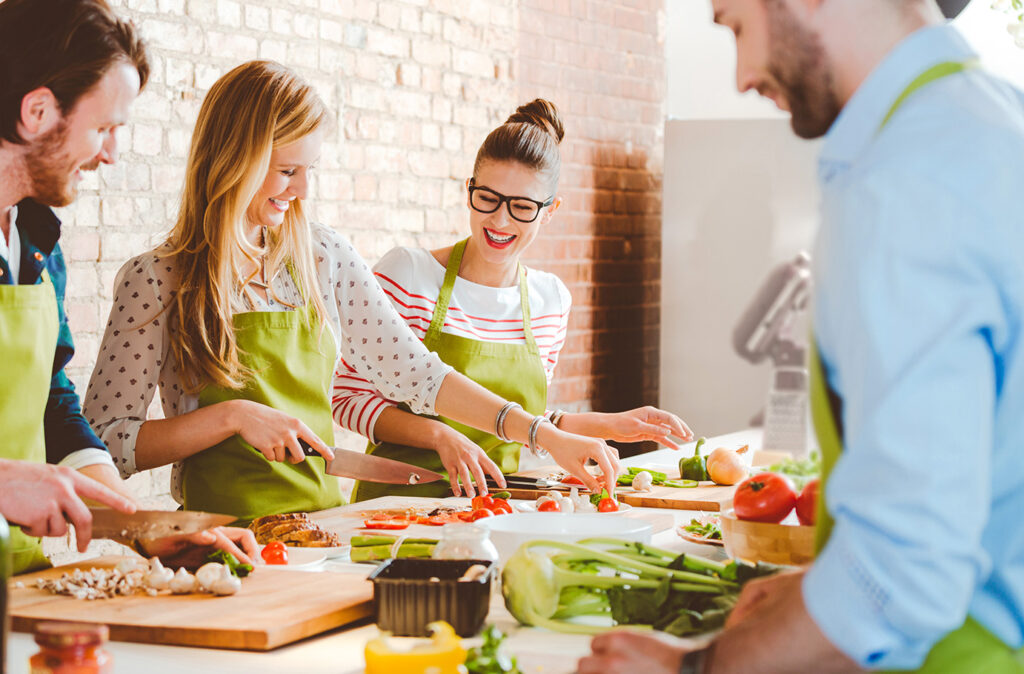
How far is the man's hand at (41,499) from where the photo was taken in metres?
1.54

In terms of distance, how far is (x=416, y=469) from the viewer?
94.5 inches

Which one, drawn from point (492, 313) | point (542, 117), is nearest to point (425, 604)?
point (492, 313)

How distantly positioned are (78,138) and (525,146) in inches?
59.5

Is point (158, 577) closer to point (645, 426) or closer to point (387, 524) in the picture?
point (387, 524)

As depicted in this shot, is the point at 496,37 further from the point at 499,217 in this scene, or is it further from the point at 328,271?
the point at 328,271

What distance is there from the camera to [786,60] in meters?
0.94

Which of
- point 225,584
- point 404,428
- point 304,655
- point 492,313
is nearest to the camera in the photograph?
point 304,655

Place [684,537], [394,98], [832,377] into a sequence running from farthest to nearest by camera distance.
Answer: [394,98]
[684,537]
[832,377]

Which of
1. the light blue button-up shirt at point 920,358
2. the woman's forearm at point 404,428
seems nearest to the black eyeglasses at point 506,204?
the woman's forearm at point 404,428

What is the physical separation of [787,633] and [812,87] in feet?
1.46

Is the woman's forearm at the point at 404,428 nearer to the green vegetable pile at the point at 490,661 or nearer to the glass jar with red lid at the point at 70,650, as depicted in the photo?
the green vegetable pile at the point at 490,661

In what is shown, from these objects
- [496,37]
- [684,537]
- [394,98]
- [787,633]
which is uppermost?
[496,37]

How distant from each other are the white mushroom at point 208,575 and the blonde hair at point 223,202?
2.67 ft

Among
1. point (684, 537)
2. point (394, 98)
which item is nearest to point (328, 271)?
point (684, 537)
